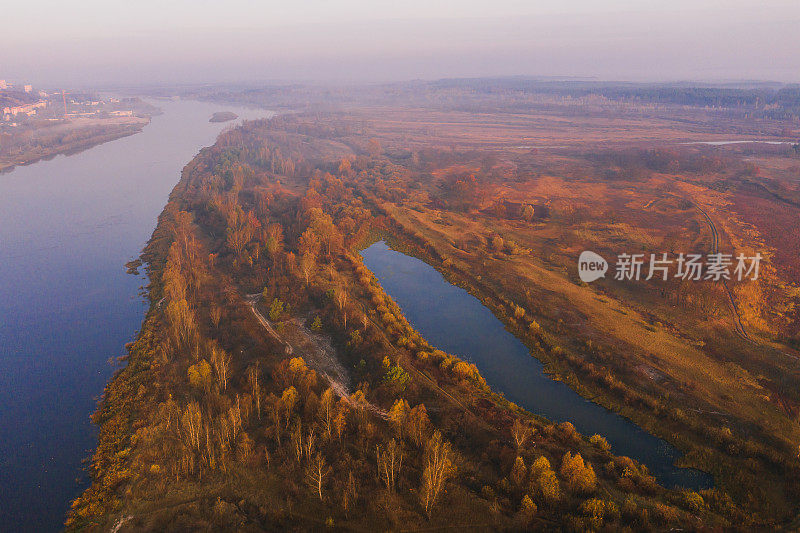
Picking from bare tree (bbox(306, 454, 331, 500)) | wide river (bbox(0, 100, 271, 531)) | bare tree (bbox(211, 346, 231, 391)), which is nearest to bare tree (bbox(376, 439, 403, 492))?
bare tree (bbox(306, 454, 331, 500))

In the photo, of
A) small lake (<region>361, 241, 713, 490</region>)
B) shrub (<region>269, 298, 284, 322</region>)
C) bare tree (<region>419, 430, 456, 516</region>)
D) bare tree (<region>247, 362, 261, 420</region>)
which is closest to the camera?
bare tree (<region>419, 430, 456, 516</region>)

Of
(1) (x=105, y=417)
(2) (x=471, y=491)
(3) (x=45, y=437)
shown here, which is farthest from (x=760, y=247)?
(3) (x=45, y=437)

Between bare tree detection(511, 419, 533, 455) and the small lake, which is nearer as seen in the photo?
bare tree detection(511, 419, 533, 455)

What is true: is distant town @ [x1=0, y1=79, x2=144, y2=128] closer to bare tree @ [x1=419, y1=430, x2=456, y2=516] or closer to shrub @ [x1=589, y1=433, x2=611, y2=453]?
bare tree @ [x1=419, y1=430, x2=456, y2=516]

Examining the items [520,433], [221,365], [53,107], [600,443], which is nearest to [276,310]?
[221,365]

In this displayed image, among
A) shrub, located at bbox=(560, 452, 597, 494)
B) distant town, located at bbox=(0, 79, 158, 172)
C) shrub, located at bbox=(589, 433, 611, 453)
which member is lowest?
shrub, located at bbox=(589, 433, 611, 453)

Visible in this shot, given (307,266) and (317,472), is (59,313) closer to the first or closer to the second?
(307,266)

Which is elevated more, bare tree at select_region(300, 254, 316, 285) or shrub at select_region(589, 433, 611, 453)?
bare tree at select_region(300, 254, 316, 285)
